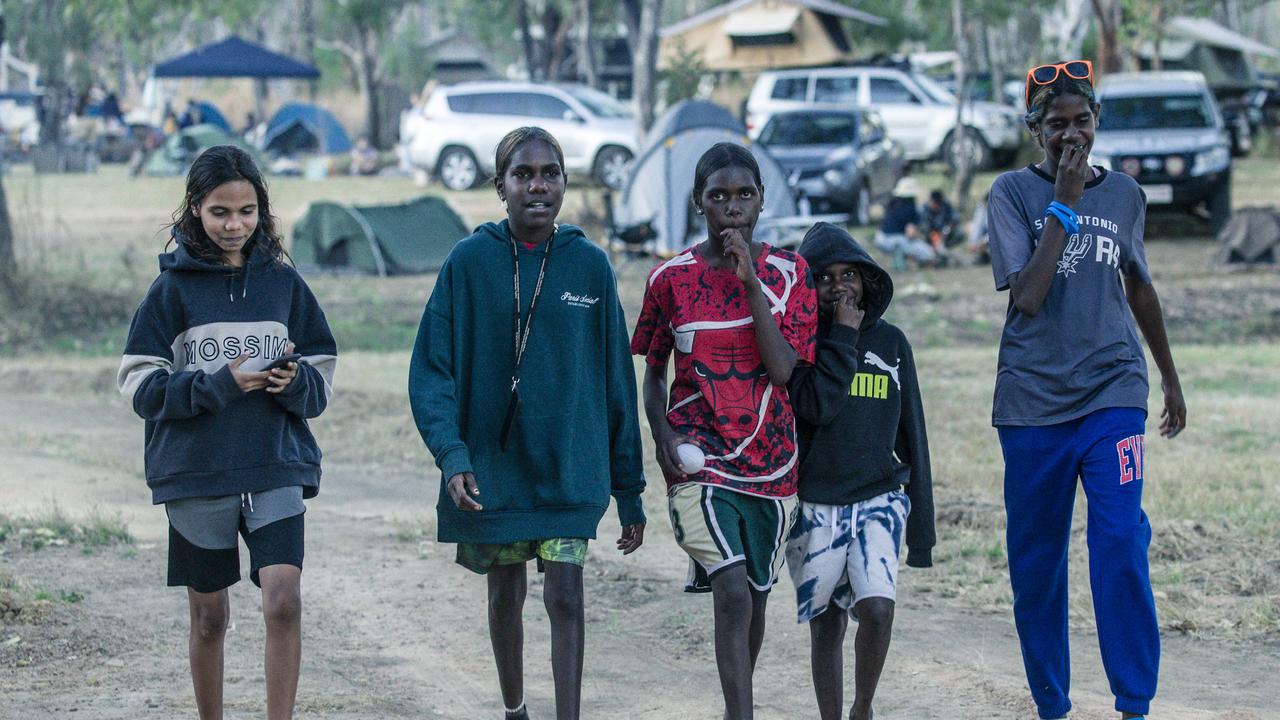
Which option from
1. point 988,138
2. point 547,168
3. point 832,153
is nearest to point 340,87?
point 988,138

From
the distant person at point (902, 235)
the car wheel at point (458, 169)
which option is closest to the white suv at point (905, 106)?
the car wheel at point (458, 169)

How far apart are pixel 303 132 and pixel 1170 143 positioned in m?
23.5

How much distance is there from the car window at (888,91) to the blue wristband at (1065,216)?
2352 cm

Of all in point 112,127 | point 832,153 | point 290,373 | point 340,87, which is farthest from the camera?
point 340,87

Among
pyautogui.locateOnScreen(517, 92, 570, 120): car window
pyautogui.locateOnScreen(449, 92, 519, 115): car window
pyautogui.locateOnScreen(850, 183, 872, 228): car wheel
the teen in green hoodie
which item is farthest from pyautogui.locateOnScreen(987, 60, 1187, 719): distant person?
pyautogui.locateOnScreen(449, 92, 519, 115): car window

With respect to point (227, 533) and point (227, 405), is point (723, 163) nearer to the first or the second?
point (227, 405)

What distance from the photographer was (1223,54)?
124ft

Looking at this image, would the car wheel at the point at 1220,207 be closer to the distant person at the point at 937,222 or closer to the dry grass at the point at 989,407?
the dry grass at the point at 989,407

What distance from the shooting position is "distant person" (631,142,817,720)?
4.00m

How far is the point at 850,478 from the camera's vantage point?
4.12m

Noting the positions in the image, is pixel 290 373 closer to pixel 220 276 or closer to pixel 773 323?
pixel 220 276

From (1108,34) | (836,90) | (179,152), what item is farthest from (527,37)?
(1108,34)

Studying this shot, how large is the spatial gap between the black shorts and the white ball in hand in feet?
3.19

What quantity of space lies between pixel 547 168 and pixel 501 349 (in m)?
0.49
